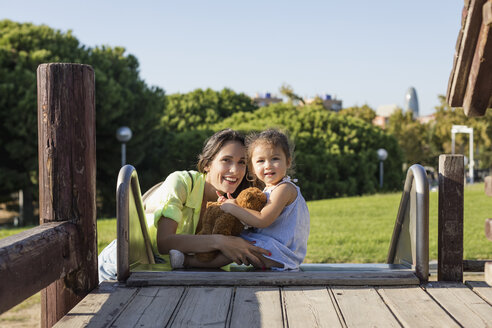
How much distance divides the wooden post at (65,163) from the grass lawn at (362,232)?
5.13m

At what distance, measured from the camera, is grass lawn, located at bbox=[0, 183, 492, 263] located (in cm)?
807

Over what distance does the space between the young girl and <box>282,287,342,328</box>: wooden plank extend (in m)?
0.50

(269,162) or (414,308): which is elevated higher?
(269,162)

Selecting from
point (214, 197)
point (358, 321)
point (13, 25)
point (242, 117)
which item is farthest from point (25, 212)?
point (358, 321)

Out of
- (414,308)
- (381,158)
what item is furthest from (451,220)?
(381,158)

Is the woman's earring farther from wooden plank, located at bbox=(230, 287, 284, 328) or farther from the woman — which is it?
wooden plank, located at bbox=(230, 287, 284, 328)

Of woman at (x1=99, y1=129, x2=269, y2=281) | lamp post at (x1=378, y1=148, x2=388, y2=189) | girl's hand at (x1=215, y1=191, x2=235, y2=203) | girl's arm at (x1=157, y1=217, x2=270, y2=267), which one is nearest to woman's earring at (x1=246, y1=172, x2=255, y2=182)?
woman at (x1=99, y1=129, x2=269, y2=281)

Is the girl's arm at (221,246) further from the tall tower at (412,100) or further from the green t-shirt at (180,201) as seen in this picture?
the tall tower at (412,100)

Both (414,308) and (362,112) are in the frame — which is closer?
(414,308)

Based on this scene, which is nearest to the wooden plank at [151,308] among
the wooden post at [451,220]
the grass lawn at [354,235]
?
the wooden post at [451,220]

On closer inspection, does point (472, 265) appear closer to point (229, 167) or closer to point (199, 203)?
point (229, 167)

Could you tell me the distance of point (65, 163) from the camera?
2840mm

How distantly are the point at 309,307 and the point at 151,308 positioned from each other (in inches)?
28.8

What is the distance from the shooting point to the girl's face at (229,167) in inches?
146
